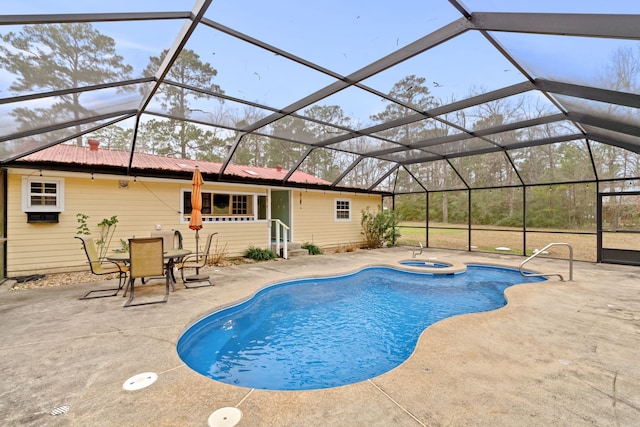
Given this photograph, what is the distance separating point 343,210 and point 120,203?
8.29m

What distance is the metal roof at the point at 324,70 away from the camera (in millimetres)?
2912

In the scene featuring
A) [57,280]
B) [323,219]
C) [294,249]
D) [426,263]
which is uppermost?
[323,219]

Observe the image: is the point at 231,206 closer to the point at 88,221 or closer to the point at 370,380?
the point at 88,221

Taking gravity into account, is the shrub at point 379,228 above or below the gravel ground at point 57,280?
above

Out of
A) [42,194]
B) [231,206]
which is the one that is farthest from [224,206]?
[42,194]

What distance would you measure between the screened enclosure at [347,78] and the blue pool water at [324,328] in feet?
12.3

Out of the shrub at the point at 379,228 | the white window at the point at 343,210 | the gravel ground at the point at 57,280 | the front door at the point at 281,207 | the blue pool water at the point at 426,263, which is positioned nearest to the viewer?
the gravel ground at the point at 57,280

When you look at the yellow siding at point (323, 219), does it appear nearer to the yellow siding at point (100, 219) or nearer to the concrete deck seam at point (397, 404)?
the yellow siding at point (100, 219)

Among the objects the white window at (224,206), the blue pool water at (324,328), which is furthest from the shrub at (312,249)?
the blue pool water at (324,328)

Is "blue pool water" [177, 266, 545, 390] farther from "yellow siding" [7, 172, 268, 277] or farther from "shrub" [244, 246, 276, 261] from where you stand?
"yellow siding" [7, 172, 268, 277]

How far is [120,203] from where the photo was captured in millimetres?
7391

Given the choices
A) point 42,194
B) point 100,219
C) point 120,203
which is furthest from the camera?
point 120,203

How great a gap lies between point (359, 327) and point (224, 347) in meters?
2.09

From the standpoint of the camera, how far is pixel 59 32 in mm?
3070
